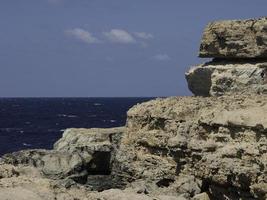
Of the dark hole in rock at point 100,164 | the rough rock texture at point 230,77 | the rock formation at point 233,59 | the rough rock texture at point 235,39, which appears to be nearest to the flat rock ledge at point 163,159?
the dark hole in rock at point 100,164

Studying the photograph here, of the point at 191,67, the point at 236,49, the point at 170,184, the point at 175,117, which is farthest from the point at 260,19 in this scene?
the point at 170,184

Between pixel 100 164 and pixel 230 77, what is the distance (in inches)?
341

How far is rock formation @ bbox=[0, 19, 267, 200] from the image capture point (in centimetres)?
2406

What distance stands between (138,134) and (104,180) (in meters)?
3.10

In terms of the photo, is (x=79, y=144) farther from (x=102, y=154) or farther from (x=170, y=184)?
(x=170, y=184)

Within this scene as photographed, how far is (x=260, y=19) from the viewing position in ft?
114

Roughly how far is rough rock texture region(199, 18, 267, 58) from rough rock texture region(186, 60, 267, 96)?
61 centimetres

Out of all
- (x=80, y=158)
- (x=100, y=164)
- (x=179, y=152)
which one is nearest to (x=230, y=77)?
(x=179, y=152)

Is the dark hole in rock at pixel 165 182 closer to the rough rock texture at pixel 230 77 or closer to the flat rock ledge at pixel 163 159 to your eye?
the flat rock ledge at pixel 163 159

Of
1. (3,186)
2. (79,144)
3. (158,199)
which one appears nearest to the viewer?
(3,186)

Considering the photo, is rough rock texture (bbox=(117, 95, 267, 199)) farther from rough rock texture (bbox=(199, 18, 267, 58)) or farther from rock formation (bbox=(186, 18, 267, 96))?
rough rock texture (bbox=(199, 18, 267, 58))

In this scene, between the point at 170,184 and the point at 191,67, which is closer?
the point at 170,184

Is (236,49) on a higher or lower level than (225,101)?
higher

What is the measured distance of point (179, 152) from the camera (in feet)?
98.3
